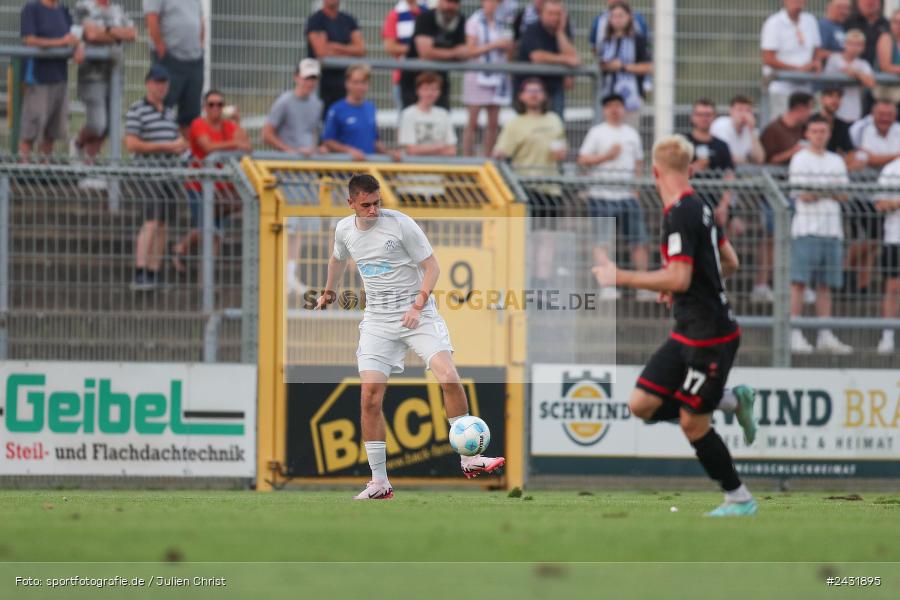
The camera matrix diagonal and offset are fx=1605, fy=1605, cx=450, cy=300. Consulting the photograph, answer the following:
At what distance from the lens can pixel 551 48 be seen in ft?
61.1

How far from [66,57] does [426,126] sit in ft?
12.8

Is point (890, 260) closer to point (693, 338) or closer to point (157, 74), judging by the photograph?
point (693, 338)

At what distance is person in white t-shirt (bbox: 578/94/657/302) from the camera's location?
15445 millimetres

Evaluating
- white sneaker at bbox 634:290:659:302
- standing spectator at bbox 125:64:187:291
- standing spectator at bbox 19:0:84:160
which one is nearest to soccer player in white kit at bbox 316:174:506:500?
white sneaker at bbox 634:290:659:302

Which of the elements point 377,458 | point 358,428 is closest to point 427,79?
point 358,428

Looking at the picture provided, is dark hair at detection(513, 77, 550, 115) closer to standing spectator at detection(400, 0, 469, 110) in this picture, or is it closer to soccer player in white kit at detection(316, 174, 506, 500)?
standing spectator at detection(400, 0, 469, 110)

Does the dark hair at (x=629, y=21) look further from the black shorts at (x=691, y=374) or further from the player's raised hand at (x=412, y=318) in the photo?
the black shorts at (x=691, y=374)

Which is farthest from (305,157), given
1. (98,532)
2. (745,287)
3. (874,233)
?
(98,532)

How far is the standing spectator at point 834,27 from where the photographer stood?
1980cm

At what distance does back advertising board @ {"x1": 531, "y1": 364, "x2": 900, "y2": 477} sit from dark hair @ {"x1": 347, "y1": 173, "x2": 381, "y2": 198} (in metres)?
4.65

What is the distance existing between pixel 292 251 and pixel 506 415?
253cm

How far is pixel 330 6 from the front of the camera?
1830 centimetres

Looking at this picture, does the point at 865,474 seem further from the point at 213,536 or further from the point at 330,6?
the point at 213,536

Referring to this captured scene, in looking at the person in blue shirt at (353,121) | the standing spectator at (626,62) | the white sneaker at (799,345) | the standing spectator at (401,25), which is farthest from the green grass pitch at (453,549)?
the standing spectator at (401,25)
